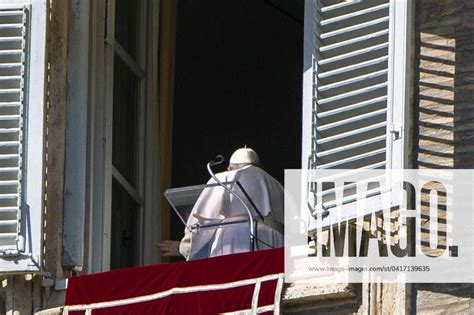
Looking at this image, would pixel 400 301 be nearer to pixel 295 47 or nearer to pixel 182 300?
pixel 182 300

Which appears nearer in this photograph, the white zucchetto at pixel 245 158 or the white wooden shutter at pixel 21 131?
the white wooden shutter at pixel 21 131

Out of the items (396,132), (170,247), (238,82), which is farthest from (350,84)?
(238,82)

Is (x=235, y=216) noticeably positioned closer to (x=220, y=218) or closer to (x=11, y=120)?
(x=220, y=218)

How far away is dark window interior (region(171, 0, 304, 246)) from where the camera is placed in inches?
671

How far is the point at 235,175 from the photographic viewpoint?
14.2m

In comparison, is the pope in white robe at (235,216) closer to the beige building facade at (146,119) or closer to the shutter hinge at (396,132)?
the beige building facade at (146,119)

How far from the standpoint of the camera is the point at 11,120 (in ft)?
45.4

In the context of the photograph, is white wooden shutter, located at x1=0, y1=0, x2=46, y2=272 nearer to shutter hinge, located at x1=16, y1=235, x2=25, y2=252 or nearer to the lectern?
shutter hinge, located at x1=16, y1=235, x2=25, y2=252

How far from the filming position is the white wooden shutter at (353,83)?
519 inches

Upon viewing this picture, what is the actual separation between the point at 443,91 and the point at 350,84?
0.42 meters

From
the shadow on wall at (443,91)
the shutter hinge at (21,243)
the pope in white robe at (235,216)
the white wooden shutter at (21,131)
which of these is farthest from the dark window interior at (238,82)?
the shadow on wall at (443,91)

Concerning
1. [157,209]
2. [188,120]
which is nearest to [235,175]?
[157,209]

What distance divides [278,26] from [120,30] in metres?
2.71

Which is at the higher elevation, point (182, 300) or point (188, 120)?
point (188, 120)
